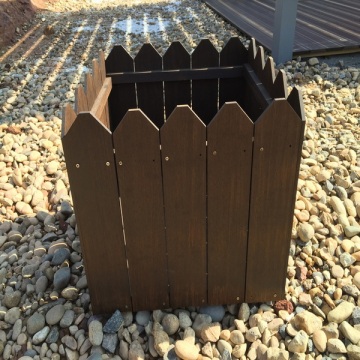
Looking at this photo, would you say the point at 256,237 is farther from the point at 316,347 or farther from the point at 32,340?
the point at 32,340

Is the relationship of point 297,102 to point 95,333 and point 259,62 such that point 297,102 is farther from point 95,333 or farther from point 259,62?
point 95,333

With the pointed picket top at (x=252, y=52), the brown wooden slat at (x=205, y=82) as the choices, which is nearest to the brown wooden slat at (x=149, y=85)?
the brown wooden slat at (x=205, y=82)

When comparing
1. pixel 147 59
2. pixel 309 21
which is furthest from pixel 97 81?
pixel 309 21

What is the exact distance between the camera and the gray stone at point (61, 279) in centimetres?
225

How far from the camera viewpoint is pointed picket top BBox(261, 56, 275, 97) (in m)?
2.00

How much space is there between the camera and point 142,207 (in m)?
1.80

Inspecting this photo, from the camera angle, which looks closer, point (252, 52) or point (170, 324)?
point (170, 324)

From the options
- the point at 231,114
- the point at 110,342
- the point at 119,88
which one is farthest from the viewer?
the point at 119,88

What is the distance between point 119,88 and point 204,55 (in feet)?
1.82

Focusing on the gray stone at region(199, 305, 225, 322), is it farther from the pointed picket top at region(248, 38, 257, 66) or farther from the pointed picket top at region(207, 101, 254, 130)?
the pointed picket top at region(248, 38, 257, 66)

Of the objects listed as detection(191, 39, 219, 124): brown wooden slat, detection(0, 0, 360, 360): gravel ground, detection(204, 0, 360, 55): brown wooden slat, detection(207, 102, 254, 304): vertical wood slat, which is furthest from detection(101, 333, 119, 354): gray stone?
detection(204, 0, 360, 55): brown wooden slat

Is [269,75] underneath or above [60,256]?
above

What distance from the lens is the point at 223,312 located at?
211 cm

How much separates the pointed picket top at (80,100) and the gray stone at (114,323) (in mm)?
982
